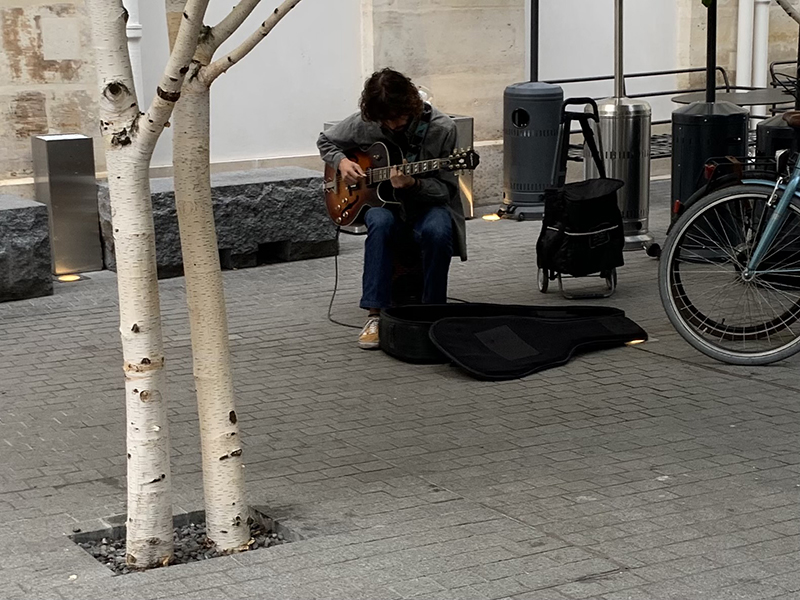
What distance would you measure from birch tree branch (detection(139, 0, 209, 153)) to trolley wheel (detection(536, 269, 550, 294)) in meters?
4.18

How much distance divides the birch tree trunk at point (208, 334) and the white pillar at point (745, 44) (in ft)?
31.7

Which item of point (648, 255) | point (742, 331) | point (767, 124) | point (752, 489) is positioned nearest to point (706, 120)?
point (767, 124)

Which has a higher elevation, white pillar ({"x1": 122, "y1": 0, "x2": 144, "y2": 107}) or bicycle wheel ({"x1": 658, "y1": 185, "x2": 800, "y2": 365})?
white pillar ({"x1": 122, "y1": 0, "x2": 144, "y2": 107})

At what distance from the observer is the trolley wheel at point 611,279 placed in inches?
292

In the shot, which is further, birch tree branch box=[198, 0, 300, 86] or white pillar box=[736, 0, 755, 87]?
white pillar box=[736, 0, 755, 87]

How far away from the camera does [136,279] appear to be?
372cm

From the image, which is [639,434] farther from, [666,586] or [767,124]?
[767,124]

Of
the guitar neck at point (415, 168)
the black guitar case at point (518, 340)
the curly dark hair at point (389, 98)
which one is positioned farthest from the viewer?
the guitar neck at point (415, 168)

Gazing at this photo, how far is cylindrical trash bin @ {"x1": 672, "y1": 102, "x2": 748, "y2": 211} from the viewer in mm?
8203

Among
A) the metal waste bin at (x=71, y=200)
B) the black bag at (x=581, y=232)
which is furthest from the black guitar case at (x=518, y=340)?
the metal waste bin at (x=71, y=200)

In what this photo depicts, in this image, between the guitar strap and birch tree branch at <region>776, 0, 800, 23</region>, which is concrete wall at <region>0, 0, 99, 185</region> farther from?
birch tree branch at <region>776, 0, 800, 23</region>

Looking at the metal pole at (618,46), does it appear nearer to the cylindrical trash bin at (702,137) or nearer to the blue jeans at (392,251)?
the cylindrical trash bin at (702,137)

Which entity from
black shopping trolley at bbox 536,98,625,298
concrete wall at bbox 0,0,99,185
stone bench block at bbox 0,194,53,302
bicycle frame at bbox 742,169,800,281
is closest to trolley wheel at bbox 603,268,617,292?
black shopping trolley at bbox 536,98,625,298

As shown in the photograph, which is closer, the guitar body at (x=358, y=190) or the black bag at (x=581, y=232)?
the guitar body at (x=358, y=190)
